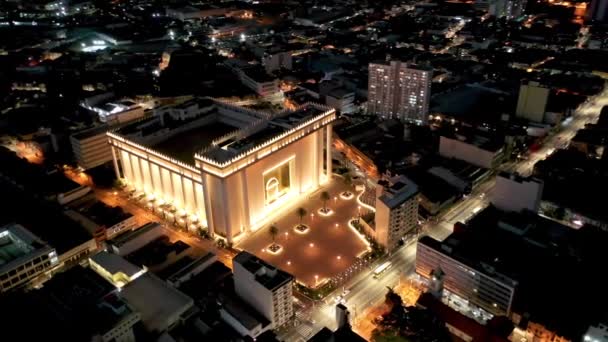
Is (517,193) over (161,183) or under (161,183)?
over

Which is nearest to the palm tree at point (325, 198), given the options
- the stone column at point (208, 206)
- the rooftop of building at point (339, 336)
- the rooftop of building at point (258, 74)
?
the stone column at point (208, 206)

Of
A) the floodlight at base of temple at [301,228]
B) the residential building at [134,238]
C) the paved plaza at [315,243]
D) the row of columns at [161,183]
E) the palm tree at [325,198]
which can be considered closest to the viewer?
the paved plaza at [315,243]

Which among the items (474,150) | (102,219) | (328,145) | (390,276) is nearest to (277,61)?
(328,145)

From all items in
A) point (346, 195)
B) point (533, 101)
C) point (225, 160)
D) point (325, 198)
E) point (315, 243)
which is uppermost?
point (225, 160)

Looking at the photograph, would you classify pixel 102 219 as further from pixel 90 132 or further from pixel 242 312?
pixel 242 312

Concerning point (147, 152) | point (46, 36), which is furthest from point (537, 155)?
point (46, 36)

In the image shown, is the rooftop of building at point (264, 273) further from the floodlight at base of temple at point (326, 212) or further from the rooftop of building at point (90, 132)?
the rooftop of building at point (90, 132)

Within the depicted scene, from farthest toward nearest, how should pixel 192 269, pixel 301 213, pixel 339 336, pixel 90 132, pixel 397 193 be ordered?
pixel 90 132, pixel 301 213, pixel 397 193, pixel 192 269, pixel 339 336

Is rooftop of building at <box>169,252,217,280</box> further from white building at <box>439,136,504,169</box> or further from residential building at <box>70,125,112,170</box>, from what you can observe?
white building at <box>439,136,504,169</box>
